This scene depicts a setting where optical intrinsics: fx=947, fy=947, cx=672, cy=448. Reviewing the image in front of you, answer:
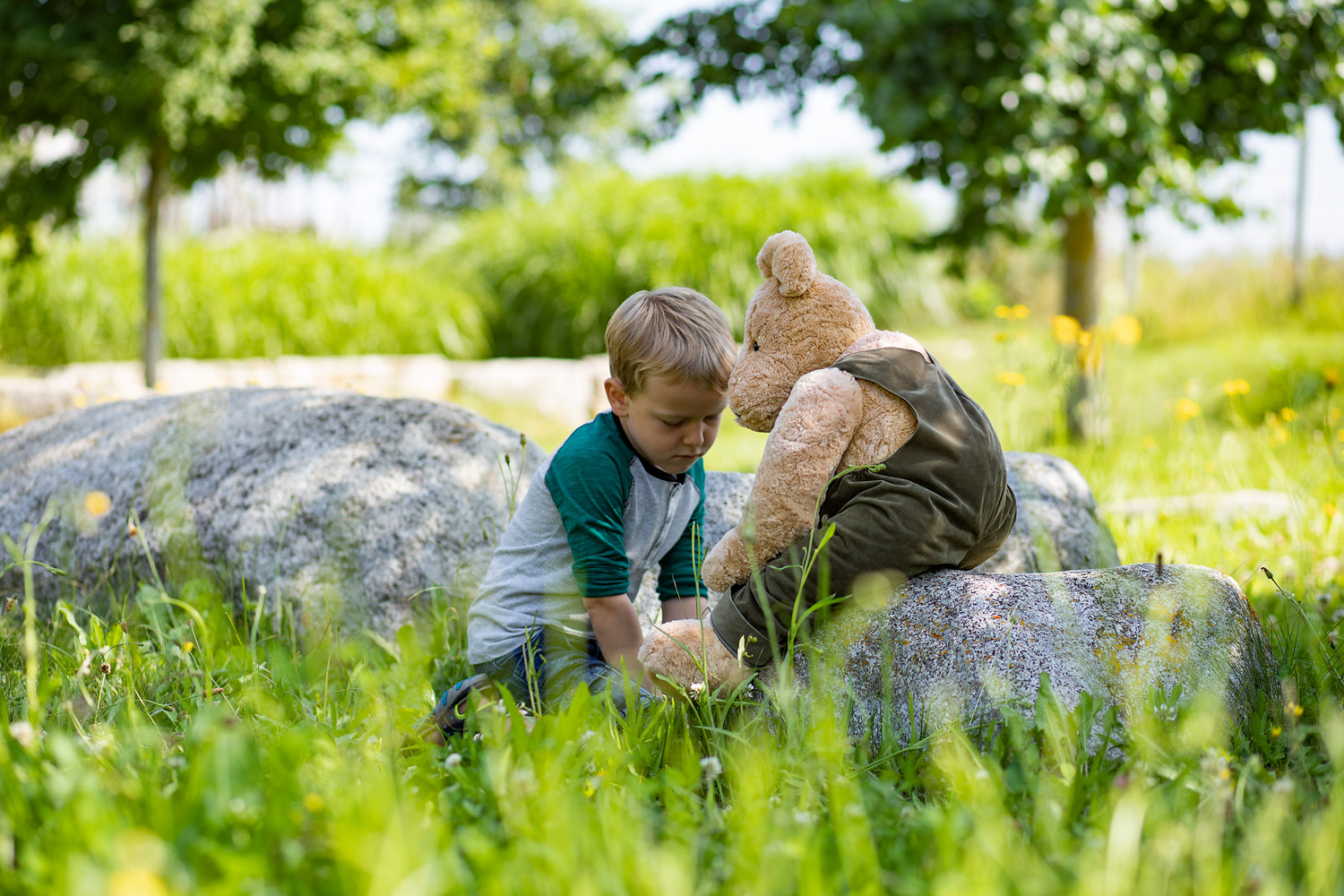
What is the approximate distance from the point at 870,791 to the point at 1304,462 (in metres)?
4.25

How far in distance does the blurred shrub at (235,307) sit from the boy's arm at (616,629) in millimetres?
7265

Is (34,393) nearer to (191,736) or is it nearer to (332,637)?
(332,637)

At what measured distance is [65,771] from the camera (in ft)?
4.58

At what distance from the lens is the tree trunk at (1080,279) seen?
6121 mm

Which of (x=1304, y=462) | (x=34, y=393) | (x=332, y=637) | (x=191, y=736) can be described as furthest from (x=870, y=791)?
(x=34, y=393)

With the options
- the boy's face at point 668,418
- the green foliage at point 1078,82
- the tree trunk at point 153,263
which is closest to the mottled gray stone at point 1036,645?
the boy's face at point 668,418

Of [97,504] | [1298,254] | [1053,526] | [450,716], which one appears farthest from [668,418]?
[1298,254]

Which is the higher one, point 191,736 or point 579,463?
point 579,463

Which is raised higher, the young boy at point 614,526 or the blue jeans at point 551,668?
the young boy at point 614,526

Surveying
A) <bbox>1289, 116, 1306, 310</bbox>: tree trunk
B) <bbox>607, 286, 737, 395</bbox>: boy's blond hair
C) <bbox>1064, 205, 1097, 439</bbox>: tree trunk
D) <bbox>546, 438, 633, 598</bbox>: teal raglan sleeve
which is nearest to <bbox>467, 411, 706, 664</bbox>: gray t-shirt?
<bbox>546, 438, 633, 598</bbox>: teal raglan sleeve

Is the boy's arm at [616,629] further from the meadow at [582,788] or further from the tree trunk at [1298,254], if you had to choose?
the tree trunk at [1298,254]

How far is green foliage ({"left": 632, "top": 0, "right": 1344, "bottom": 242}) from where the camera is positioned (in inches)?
184

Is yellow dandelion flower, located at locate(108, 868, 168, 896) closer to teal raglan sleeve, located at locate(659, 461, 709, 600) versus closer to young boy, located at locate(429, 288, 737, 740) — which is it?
young boy, located at locate(429, 288, 737, 740)

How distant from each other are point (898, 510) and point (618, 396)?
0.71m
